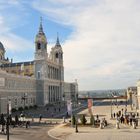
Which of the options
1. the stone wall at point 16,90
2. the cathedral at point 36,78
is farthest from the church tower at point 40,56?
the stone wall at point 16,90

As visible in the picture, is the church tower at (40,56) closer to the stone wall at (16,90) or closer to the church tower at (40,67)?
the church tower at (40,67)

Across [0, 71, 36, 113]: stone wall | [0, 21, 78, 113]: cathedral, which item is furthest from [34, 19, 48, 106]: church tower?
[0, 71, 36, 113]: stone wall

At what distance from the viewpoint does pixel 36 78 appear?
402ft

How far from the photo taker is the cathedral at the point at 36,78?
94250 millimetres

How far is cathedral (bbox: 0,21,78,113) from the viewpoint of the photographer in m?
94.2

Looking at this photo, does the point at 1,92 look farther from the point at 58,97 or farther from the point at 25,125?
the point at 58,97

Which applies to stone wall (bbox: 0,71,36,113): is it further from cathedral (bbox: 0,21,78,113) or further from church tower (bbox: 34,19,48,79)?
church tower (bbox: 34,19,48,79)

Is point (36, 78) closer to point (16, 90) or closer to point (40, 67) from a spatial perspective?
point (40, 67)

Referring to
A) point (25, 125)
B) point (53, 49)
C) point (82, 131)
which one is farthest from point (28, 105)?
point (82, 131)

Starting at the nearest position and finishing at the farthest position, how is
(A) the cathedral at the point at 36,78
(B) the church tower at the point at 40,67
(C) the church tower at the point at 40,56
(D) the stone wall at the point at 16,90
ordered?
(D) the stone wall at the point at 16,90 → (A) the cathedral at the point at 36,78 → (B) the church tower at the point at 40,67 → (C) the church tower at the point at 40,56

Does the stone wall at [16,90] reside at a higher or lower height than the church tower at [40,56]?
lower

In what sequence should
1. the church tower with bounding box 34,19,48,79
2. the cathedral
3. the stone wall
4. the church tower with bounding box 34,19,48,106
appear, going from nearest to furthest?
1. the stone wall
2. the cathedral
3. the church tower with bounding box 34,19,48,106
4. the church tower with bounding box 34,19,48,79

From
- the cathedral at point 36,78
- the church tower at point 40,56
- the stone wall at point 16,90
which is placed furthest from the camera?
the church tower at point 40,56

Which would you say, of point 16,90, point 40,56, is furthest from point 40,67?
point 16,90
